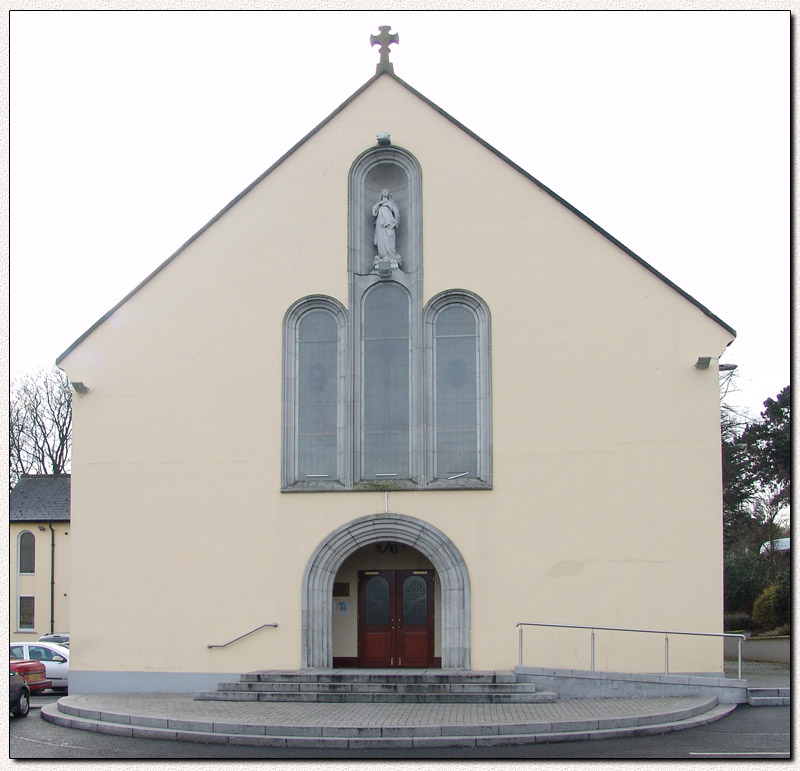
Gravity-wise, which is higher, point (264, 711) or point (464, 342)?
point (464, 342)

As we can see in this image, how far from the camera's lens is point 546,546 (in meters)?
18.5

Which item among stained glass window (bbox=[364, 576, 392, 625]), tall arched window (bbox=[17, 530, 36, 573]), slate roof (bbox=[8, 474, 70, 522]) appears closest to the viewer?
stained glass window (bbox=[364, 576, 392, 625])

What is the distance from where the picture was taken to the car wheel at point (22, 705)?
17.3m

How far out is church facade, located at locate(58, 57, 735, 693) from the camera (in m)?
18.4

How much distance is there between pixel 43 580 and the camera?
36.9m

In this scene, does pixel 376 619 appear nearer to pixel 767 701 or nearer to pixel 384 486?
pixel 384 486

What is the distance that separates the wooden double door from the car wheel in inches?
236

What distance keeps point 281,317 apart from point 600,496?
22.7 feet

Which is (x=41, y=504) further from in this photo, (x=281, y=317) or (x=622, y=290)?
(x=622, y=290)

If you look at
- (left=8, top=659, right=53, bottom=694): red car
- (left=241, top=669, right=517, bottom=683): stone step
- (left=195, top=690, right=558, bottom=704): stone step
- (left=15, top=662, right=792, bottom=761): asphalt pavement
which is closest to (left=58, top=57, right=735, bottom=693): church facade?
(left=241, top=669, right=517, bottom=683): stone step

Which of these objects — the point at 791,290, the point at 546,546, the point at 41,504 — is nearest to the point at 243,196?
the point at 546,546

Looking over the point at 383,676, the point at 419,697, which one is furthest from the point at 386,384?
the point at 419,697

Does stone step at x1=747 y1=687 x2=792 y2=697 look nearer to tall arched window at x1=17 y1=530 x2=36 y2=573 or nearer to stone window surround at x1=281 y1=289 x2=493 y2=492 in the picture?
stone window surround at x1=281 y1=289 x2=493 y2=492

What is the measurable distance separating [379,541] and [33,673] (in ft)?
26.3
